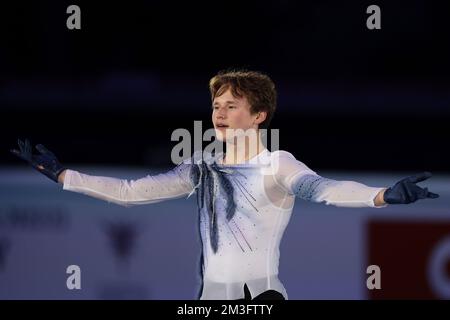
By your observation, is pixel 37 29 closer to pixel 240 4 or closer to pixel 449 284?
pixel 240 4

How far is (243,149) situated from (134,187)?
57 centimetres

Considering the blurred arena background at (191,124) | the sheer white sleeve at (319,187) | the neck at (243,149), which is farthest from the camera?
the blurred arena background at (191,124)

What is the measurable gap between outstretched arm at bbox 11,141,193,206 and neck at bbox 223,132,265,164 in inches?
9.0

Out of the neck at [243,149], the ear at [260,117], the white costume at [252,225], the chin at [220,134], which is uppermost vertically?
the ear at [260,117]

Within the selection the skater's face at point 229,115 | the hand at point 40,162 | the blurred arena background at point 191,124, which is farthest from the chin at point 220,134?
the blurred arena background at point 191,124

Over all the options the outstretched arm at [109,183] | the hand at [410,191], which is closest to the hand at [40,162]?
the outstretched arm at [109,183]

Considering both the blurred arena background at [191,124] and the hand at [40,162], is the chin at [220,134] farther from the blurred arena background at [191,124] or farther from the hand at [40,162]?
the blurred arena background at [191,124]

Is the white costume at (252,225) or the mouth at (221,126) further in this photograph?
the mouth at (221,126)

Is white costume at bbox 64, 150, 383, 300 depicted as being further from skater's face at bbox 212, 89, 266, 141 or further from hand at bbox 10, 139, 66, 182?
hand at bbox 10, 139, 66, 182

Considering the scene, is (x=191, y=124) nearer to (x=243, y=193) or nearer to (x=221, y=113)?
(x=221, y=113)

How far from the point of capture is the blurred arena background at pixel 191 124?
6.22 meters

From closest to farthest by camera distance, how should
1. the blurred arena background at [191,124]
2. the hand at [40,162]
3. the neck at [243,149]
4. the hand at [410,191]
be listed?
the hand at [410,191], the neck at [243,149], the hand at [40,162], the blurred arena background at [191,124]

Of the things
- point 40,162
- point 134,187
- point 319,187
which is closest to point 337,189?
point 319,187

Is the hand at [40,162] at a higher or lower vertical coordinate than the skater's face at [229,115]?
lower
